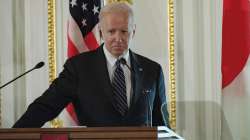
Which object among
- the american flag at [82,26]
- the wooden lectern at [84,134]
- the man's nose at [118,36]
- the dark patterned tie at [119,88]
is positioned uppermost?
the american flag at [82,26]

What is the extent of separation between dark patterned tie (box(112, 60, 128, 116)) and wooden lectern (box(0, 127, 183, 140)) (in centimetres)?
106

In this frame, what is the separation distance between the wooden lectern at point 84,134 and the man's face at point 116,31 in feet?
3.94

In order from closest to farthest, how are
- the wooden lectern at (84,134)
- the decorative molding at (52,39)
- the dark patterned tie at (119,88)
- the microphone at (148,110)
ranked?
1. the wooden lectern at (84,134)
2. the microphone at (148,110)
3. the dark patterned tie at (119,88)
4. the decorative molding at (52,39)

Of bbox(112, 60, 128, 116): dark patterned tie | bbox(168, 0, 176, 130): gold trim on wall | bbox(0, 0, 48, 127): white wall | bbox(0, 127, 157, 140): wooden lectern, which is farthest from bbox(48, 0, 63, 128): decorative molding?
bbox(0, 127, 157, 140): wooden lectern

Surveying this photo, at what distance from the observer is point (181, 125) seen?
3250 mm

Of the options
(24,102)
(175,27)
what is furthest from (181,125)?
(24,102)

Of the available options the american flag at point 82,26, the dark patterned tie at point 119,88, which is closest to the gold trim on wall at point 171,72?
the american flag at point 82,26

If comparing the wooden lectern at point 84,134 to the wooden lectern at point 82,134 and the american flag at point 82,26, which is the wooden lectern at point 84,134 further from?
the american flag at point 82,26

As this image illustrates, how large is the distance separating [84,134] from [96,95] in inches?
43.4

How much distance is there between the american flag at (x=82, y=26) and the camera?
314 cm

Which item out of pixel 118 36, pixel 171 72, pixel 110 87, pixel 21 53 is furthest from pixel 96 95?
pixel 21 53

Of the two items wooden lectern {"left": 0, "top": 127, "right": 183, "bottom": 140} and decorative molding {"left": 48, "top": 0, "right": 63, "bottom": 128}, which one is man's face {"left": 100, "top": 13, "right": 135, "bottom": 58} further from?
wooden lectern {"left": 0, "top": 127, "right": 183, "bottom": 140}

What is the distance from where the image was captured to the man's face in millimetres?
2682

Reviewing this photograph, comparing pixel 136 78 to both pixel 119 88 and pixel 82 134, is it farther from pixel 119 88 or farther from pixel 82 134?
pixel 82 134
